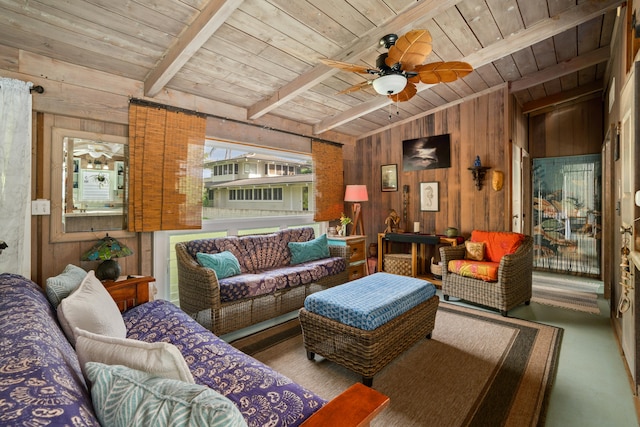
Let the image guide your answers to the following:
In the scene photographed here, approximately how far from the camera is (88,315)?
1.44 metres

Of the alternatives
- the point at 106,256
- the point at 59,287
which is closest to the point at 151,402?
the point at 59,287

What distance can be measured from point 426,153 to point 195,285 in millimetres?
3992

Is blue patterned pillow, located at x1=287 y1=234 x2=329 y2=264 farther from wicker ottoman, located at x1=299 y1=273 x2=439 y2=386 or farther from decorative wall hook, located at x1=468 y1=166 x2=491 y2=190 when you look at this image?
decorative wall hook, located at x1=468 y1=166 x2=491 y2=190

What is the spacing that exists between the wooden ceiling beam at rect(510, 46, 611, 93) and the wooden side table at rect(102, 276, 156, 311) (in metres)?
5.06

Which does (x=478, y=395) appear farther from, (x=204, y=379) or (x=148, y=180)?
(x=148, y=180)

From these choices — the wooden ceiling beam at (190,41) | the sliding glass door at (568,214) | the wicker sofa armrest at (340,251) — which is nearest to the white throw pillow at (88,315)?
the wooden ceiling beam at (190,41)

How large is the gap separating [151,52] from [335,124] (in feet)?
8.56

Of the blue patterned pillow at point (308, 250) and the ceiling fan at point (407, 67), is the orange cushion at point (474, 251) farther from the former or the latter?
the ceiling fan at point (407, 67)

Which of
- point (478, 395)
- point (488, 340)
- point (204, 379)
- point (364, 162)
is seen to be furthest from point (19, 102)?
point (364, 162)

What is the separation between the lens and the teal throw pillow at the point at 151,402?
67cm

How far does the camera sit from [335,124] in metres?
4.62

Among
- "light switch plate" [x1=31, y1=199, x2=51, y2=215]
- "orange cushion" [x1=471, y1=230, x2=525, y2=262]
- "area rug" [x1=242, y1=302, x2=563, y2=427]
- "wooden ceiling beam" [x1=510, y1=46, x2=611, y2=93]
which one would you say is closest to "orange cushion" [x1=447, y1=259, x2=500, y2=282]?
"orange cushion" [x1=471, y1=230, x2=525, y2=262]

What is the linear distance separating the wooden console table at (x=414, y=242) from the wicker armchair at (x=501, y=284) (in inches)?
18.8

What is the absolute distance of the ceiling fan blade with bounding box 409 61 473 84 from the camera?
2193 millimetres
